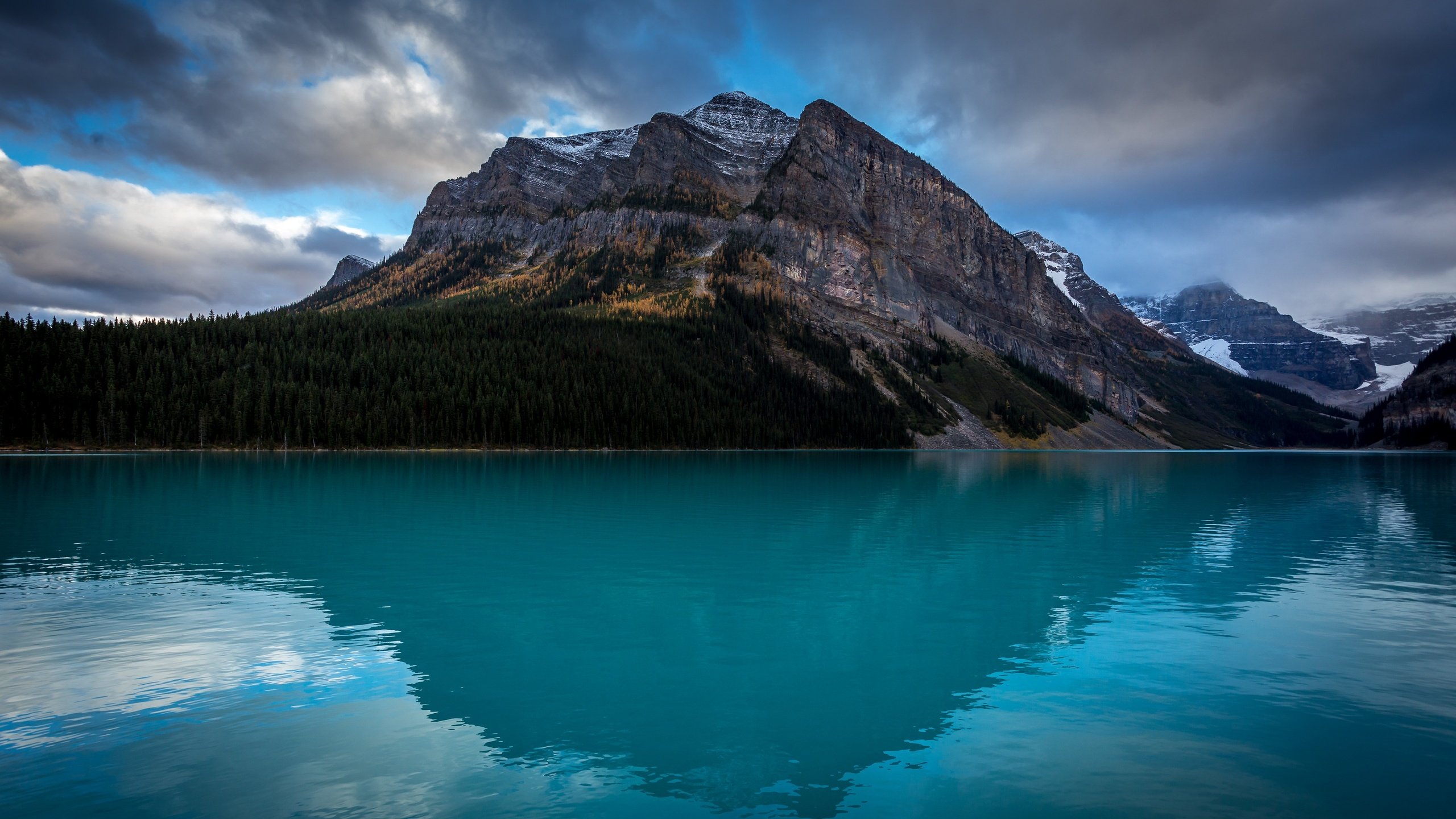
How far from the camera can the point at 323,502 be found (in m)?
54.3

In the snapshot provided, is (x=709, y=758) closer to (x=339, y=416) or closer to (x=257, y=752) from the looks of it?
(x=257, y=752)

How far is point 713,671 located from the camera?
59.7ft

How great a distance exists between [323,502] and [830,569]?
39627 millimetres

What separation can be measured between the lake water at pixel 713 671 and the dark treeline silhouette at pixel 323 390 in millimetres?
114742

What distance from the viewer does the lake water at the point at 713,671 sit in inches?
481

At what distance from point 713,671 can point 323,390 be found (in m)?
161

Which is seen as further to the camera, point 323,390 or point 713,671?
point 323,390

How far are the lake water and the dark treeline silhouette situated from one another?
11474cm

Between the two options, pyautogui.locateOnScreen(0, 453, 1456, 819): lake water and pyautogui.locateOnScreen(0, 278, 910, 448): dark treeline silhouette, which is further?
pyautogui.locateOnScreen(0, 278, 910, 448): dark treeline silhouette

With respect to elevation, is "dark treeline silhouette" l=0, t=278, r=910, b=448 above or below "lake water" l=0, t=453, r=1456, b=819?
above

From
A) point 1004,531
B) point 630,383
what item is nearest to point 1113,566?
point 1004,531

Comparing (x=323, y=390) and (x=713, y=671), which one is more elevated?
(x=323, y=390)

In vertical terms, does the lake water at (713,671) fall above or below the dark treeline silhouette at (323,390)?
below

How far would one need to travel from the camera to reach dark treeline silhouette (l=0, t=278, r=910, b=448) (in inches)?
5546
